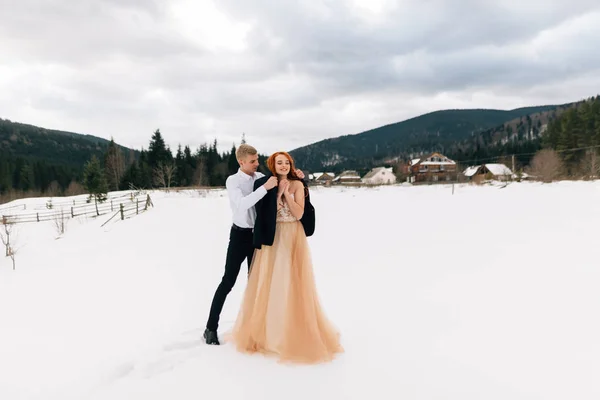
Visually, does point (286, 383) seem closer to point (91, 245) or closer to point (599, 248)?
point (599, 248)

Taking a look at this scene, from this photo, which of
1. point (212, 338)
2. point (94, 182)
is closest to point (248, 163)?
point (212, 338)

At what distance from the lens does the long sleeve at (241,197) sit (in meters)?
3.09

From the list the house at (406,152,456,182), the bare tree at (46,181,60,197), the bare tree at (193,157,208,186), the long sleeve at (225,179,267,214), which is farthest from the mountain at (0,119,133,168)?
the long sleeve at (225,179,267,214)

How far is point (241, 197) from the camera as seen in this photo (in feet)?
10.8

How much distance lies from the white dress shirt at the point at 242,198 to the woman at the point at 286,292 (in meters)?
0.16

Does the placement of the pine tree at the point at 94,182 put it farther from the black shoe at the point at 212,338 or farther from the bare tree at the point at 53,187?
the bare tree at the point at 53,187

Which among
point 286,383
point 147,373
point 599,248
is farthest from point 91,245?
point 599,248

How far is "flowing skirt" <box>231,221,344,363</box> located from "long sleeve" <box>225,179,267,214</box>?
1.21 ft

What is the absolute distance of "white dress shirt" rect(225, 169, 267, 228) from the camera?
10.4ft

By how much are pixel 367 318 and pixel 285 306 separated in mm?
1592

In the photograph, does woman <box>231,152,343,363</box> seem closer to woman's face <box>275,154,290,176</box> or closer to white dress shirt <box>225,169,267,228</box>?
woman's face <box>275,154,290,176</box>

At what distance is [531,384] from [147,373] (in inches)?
129

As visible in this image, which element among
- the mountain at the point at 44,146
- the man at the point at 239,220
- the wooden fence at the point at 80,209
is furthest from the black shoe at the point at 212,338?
the mountain at the point at 44,146

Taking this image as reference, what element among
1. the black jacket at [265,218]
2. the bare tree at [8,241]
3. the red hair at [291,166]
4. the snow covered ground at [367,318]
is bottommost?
the bare tree at [8,241]
